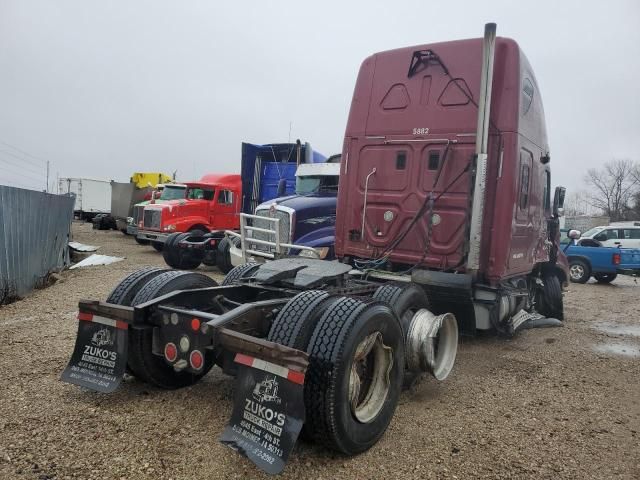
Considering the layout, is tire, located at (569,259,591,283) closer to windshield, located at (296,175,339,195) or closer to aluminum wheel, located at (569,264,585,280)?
aluminum wheel, located at (569,264,585,280)

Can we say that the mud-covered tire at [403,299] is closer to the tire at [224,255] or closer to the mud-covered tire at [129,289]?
the mud-covered tire at [129,289]

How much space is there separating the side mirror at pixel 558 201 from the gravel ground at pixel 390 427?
9.60 ft

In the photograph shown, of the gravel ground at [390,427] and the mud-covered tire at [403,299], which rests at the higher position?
the mud-covered tire at [403,299]

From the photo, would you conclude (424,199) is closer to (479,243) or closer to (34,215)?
(479,243)

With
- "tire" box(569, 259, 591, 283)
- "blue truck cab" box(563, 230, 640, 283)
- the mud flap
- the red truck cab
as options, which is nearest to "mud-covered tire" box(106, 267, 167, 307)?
the mud flap

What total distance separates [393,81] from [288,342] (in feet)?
13.0

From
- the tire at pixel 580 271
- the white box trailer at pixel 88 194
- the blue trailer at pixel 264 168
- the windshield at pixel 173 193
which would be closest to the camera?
the blue trailer at pixel 264 168

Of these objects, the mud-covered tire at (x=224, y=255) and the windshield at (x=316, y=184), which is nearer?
the windshield at (x=316, y=184)

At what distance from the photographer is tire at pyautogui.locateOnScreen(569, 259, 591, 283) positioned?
50.8 feet

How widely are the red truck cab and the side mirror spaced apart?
34.9 feet

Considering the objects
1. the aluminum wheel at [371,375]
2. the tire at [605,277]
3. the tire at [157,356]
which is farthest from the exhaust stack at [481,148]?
the tire at [605,277]

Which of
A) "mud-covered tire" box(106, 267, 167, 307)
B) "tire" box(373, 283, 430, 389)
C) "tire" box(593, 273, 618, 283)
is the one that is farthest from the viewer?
"tire" box(593, 273, 618, 283)

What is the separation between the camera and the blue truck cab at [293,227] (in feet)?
27.5

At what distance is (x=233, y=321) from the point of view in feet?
9.79
